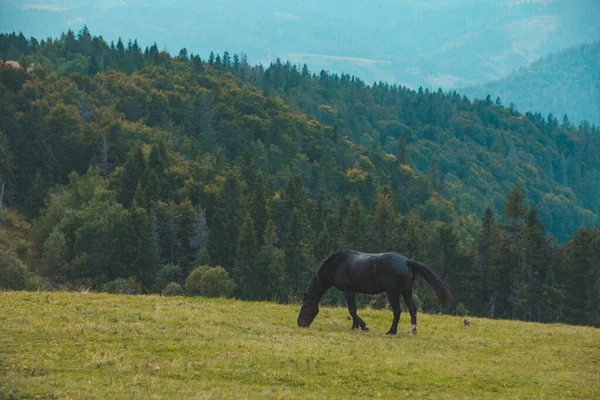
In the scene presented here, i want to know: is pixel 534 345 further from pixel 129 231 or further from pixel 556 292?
→ pixel 129 231

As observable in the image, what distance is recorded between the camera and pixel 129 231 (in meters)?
88.4

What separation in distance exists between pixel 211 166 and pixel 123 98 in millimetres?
43269

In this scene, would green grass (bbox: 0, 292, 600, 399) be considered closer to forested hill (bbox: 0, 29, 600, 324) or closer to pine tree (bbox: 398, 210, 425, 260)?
forested hill (bbox: 0, 29, 600, 324)

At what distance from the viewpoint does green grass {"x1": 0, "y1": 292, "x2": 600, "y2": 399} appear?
13.1 meters

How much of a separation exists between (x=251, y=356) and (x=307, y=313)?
224 inches

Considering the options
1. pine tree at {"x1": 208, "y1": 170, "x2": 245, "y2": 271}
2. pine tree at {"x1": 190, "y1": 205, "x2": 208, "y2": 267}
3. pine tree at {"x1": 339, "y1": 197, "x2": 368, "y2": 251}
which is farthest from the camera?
pine tree at {"x1": 208, "y1": 170, "x2": 245, "y2": 271}

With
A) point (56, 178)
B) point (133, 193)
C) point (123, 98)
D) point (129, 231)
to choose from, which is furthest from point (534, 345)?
point (123, 98)

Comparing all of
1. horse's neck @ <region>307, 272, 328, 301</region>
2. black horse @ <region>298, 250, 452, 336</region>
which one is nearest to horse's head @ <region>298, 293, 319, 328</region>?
black horse @ <region>298, 250, 452, 336</region>

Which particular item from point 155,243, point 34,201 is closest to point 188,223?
point 155,243

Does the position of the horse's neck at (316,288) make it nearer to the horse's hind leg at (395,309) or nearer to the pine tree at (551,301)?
the horse's hind leg at (395,309)

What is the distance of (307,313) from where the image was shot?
20.9 metres

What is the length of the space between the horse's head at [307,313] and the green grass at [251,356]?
0.34 meters

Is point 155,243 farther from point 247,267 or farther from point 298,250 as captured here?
point 298,250

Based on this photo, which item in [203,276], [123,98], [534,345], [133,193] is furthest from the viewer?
[123,98]
